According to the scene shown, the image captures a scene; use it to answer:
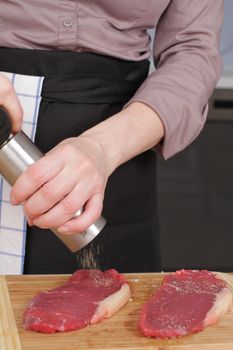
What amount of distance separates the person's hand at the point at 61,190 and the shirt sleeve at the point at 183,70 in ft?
0.86

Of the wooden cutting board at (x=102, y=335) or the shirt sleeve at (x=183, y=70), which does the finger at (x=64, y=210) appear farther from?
the shirt sleeve at (x=183, y=70)

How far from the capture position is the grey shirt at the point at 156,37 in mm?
1328

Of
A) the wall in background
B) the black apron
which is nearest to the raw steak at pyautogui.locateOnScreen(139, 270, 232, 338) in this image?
the black apron

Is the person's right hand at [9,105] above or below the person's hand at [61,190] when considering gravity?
above

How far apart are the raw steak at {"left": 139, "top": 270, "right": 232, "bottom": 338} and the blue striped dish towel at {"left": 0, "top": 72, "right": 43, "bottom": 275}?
27 cm

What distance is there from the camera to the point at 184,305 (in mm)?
1213

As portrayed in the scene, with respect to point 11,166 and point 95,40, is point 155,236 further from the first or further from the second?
point 11,166

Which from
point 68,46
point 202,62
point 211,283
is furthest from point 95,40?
point 211,283

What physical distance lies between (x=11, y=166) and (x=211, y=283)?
429 millimetres

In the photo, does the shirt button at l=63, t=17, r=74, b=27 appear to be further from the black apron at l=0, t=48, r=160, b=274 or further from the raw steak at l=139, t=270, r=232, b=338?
the raw steak at l=139, t=270, r=232, b=338

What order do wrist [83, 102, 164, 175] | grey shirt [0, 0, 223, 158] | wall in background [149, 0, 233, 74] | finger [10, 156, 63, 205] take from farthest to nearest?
wall in background [149, 0, 233, 74] < grey shirt [0, 0, 223, 158] < wrist [83, 102, 164, 175] < finger [10, 156, 63, 205]

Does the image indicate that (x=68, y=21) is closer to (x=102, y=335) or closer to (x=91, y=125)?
(x=91, y=125)

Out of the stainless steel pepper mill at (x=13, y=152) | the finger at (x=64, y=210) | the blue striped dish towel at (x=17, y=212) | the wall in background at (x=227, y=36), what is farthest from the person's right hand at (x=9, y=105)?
the wall in background at (x=227, y=36)

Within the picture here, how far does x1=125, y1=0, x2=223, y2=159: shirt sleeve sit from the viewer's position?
1.34m
